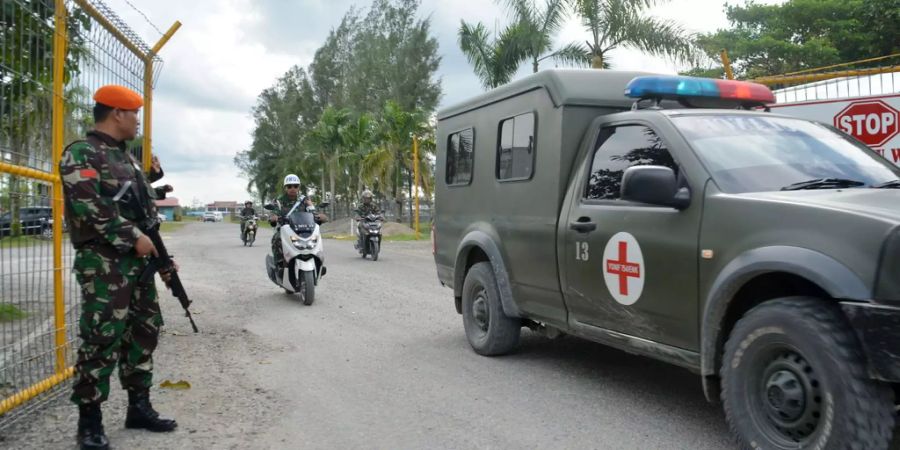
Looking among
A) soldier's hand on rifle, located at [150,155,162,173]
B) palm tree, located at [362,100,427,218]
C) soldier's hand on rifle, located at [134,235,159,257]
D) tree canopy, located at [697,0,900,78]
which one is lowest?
soldier's hand on rifle, located at [134,235,159,257]

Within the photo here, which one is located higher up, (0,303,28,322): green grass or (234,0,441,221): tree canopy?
(234,0,441,221): tree canopy

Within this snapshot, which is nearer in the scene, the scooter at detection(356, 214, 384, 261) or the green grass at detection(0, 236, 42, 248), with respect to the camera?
the green grass at detection(0, 236, 42, 248)

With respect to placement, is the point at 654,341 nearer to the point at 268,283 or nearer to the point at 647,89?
the point at 647,89

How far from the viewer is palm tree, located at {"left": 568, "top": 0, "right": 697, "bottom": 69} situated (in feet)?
68.2

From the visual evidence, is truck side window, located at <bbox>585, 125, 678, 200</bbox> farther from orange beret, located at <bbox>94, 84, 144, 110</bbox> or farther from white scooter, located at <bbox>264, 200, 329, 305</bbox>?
white scooter, located at <bbox>264, 200, 329, 305</bbox>

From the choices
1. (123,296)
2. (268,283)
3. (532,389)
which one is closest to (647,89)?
(532,389)

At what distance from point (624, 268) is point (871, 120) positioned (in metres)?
6.13

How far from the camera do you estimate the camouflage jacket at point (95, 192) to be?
394 centimetres

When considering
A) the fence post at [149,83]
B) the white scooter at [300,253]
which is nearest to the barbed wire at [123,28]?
the fence post at [149,83]

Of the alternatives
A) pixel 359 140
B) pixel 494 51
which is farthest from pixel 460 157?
pixel 359 140

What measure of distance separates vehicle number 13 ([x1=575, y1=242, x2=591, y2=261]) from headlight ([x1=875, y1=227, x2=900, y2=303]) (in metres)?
1.98

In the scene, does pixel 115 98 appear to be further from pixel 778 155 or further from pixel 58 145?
pixel 778 155

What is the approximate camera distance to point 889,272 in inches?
117

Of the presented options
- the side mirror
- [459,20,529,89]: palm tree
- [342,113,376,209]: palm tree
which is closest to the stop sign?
the side mirror
